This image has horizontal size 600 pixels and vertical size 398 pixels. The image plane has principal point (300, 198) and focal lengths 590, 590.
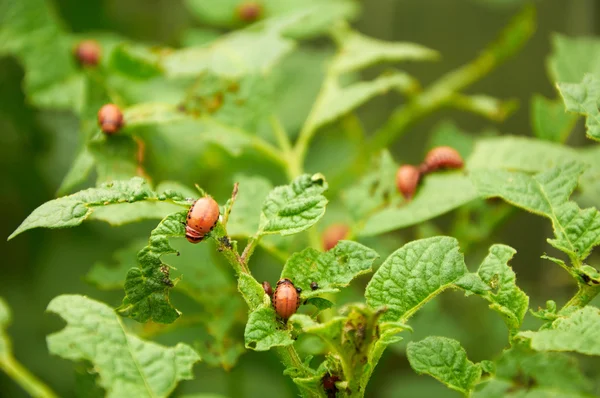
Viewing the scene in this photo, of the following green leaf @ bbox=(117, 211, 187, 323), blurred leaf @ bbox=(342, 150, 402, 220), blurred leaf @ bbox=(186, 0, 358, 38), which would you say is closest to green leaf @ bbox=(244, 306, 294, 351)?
green leaf @ bbox=(117, 211, 187, 323)

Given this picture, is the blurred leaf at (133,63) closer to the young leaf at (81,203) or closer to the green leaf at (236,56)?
the green leaf at (236,56)

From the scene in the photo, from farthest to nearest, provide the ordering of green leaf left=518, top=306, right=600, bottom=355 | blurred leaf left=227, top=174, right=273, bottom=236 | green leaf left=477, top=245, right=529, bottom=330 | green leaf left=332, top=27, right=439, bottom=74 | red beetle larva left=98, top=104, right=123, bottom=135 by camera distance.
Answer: green leaf left=332, top=27, right=439, bottom=74
red beetle larva left=98, top=104, right=123, bottom=135
blurred leaf left=227, top=174, right=273, bottom=236
green leaf left=477, top=245, right=529, bottom=330
green leaf left=518, top=306, right=600, bottom=355

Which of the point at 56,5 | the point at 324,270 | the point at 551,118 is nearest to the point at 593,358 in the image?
the point at 551,118

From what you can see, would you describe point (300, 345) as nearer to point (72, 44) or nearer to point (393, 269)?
point (393, 269)

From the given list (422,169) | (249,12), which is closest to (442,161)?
(422,169)

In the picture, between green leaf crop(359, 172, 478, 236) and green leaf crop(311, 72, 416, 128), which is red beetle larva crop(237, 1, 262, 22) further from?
green leaf crop(359, 172, 478, 236)
